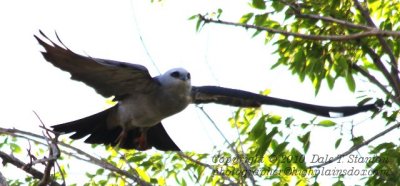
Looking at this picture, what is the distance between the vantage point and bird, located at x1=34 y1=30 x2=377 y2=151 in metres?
5.03

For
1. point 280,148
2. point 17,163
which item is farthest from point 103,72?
point 17,163

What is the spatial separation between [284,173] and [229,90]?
3.58 ft

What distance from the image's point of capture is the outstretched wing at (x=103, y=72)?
192 inches

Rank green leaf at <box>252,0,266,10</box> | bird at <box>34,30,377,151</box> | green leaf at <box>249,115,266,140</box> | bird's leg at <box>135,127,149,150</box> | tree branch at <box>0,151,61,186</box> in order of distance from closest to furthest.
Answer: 1. tree branch at <box>0,151,61,186</box>
2. green leaf at <box>249,115,266,140</box>
3. green leaf at <box>252,0,266,10</box>
4. bird at <box>34,30,377,151</box>
5. bird's leg at <box>135,127,149,150</box>

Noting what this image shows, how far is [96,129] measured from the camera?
6172 mm

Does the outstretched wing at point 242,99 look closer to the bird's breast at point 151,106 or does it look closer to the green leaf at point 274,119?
the bird's breast at point 151,106

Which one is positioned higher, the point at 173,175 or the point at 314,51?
the point at 314,51

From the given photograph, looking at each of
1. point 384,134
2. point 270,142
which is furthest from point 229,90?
point 384,134

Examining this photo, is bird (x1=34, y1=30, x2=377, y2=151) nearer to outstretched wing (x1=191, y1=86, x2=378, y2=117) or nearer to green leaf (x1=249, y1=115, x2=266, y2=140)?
outstretched wing (x1=191, y1=86, x2=378, y2=117)

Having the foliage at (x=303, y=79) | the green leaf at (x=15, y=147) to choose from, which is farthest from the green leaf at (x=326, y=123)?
the green leaf at (x=15, y=147)

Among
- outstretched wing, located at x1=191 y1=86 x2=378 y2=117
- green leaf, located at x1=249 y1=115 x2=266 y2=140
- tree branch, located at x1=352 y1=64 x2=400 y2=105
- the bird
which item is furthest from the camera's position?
outstretched wing, located at x1=191 y1=86 x2=378 y2=117

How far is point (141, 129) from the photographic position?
612 cm

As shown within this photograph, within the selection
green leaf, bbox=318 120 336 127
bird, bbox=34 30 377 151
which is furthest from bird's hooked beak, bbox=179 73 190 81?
green leaf, bbox=318 120 336 127

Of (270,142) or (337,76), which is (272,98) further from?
(270,142)
